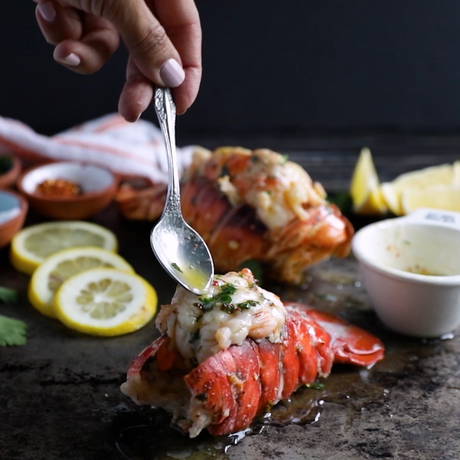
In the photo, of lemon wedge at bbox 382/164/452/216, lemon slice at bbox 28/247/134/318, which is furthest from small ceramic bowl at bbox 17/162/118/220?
lemon wedge at bbox 382/164/452/216

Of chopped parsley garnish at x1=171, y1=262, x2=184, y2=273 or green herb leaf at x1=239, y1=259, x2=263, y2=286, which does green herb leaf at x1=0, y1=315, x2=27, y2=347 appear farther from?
green herb leaf at x1=239, y1=259, x2=263, y2=286

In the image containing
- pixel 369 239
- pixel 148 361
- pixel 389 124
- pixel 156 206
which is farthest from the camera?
pixel 389 124

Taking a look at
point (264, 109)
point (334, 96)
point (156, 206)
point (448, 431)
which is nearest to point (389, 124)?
point (334, 96)

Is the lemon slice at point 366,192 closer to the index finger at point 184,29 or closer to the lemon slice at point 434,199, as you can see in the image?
the lemon slice at point 434,199

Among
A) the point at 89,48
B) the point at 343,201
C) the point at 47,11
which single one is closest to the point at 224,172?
the point at 89,48

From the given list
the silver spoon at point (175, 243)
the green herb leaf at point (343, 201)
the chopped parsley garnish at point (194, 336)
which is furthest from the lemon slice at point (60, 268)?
the green herb leaf at point (343, 201)

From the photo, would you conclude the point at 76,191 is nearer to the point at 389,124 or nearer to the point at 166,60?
the point at 166,60
